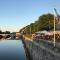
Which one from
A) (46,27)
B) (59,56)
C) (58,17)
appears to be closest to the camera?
(59,56)

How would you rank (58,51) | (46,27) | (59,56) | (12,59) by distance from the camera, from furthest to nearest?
(46,27)
(12,59)
(58,51)
(59,56)

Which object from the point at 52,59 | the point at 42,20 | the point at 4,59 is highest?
the point at 42,20

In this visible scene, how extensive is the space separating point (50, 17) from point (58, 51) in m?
162

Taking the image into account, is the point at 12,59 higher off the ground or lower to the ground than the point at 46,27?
lower

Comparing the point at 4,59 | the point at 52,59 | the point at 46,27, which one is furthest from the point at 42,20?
the point at 52,59

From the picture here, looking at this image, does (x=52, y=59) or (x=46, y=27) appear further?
(x=46, y=27)

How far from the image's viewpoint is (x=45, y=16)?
181125 mm

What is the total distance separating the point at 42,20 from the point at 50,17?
387 inches

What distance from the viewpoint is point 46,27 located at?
155000 mm

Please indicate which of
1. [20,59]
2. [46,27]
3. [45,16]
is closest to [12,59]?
[20,59]

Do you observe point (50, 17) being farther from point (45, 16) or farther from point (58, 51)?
point (58, 51)

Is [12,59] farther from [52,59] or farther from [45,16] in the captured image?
[45,16]

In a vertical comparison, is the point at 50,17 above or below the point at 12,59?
above

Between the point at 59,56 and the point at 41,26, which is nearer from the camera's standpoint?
the point at 59,56
